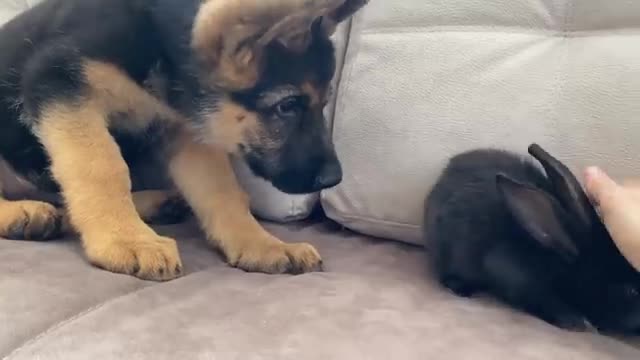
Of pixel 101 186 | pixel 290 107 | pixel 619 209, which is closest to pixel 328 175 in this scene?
pixel 290 107

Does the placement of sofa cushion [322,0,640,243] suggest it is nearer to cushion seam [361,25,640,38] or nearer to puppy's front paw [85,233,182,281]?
cushion seam [361,25,640,38]

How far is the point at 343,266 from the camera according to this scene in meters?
1.74

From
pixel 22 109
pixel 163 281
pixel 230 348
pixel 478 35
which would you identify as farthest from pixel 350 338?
pixel 22 109

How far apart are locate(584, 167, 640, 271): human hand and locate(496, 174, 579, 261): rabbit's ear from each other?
0.07 m

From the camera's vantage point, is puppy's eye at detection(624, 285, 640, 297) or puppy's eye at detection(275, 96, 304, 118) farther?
puppy's eye at detection(275, 96, 304, 118)

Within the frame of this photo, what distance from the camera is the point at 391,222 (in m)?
1.90

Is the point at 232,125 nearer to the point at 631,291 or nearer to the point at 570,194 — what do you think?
the point at 570,194

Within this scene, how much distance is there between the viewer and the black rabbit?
145 centimetres

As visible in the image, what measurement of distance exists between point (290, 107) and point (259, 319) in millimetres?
530

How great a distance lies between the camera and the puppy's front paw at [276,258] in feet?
5.66

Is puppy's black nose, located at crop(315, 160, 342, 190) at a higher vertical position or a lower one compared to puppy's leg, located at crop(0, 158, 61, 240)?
higher

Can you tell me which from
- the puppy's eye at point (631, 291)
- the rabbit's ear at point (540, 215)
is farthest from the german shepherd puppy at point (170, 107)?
the puppy's eye at point (631, 291)

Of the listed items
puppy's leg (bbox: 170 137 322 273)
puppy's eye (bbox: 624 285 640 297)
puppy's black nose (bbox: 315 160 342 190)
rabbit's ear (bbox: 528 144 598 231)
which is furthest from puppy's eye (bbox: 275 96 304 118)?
puppy's eye (bbox: 624 285 640 297)

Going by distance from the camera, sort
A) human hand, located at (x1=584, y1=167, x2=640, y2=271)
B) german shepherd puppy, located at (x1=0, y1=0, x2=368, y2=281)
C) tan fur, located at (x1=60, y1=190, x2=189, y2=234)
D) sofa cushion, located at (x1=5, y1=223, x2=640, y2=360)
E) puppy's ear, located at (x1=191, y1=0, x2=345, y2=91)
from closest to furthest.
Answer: sofa cushion, located at (x1=5, y1=223, x2=640, y2=360) < human hand, located at (x1=584, y1=167, x2=640, y2=271) < puppy's ear, located at (x1=191, y1=0, x2=345, y2=91) < german shepherd puppy, located at (x1=0, y1=0, x2=368, y2=281) < tan fur, located at (x1=60, y1=190, x2=189, y2=234)
